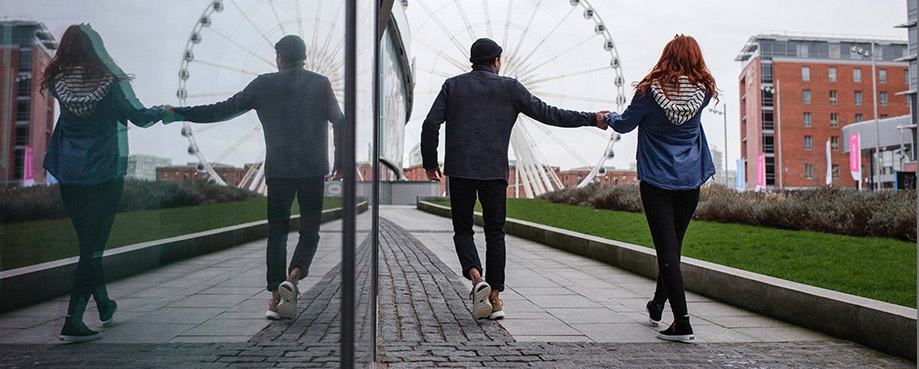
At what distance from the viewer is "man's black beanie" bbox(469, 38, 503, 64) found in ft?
15.6

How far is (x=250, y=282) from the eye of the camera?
2.65 feet

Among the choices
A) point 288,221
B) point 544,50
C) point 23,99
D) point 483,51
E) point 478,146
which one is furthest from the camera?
point 544,50

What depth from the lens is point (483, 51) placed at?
4.77 meters

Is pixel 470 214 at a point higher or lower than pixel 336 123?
lower

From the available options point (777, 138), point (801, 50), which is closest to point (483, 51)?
point (777, 138)

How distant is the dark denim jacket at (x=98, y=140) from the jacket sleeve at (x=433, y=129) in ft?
13.0

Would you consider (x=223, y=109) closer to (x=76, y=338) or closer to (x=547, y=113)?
(x=76, y=338)

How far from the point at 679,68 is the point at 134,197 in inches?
149

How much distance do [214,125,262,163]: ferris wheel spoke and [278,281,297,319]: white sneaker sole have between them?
0.62ft

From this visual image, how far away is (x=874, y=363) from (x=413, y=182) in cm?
4245

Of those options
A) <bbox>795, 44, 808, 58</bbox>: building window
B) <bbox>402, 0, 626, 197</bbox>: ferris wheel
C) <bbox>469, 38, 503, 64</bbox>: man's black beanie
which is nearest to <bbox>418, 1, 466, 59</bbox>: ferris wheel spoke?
<bbox>402, 0, 626, 197</bbox>: ferris wheel

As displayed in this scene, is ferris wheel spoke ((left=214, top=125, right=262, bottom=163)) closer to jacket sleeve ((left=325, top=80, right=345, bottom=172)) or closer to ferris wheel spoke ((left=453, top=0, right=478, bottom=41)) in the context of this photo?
jacket sleeve ((left=325, top=80, right=345, bottom=172))

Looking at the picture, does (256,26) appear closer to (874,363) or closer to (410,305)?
(874,363)

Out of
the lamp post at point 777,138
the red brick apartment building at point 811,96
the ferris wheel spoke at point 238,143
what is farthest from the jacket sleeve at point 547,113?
the red brick apartment building at point 811,96
